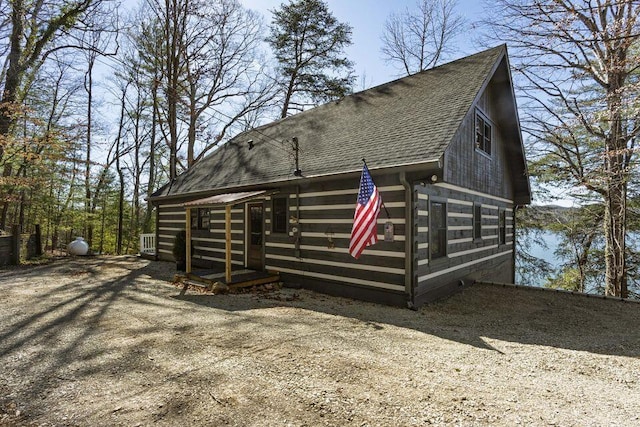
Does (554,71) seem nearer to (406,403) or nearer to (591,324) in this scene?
(591,324)

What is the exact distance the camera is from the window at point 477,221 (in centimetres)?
930

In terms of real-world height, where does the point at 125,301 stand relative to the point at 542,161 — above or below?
below

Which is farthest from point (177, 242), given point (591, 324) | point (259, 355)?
point (591, 324)

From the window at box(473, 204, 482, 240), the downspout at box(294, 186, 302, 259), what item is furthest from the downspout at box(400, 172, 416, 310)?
the window at box(473, 204, 482, 240)

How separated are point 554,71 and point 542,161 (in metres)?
3.42

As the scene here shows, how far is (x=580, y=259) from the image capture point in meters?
14.6

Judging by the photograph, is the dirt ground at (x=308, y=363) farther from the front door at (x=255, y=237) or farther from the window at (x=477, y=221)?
the window at (x=477, y=221)

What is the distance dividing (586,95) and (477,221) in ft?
27.0

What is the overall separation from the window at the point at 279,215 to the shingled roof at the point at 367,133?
0.64 m

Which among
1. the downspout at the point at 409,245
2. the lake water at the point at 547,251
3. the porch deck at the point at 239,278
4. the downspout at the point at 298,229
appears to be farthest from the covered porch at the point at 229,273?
the lake water at the point at 547,251

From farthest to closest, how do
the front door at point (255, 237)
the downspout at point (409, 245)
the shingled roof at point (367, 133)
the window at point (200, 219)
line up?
the window at point (200, 219), the front door at point (255, 237), the shingled roof at point (367, 133), the downspout at point (409, 245)

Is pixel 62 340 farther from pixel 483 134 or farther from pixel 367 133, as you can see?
pixel 483 134

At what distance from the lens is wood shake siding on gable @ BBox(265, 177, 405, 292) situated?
650 centimetres

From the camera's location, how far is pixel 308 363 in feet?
11.9
